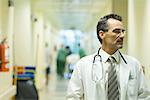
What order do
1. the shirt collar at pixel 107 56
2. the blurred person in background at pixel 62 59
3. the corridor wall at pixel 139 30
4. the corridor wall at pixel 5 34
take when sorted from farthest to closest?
the blurred person in background at pixel 62 59 → the corridor wall at pixel 5 34 → the corridor wall at pixel 139 30 → the shirt collar at pixel 107 56

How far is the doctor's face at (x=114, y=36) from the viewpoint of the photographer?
8.61ft

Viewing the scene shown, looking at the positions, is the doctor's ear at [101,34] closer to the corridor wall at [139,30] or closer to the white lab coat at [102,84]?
the white lab coat at [102,84]

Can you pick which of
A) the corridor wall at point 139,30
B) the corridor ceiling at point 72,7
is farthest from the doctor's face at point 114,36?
the corridor ceiling at point 72,7

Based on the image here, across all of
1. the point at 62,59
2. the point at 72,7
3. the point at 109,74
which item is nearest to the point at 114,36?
the point at 109,74

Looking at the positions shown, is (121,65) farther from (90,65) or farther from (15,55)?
(15,55)

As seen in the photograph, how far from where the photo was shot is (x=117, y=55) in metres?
2.71

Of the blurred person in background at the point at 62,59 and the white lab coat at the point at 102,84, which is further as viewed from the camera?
the blurred person in background at the point at 62,59

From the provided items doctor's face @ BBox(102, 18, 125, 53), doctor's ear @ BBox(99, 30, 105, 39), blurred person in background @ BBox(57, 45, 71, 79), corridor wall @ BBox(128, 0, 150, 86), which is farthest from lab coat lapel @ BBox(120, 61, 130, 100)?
blurred person in background @ BBox(57, 45, 71, 79)

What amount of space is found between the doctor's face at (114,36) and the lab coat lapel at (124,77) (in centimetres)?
16

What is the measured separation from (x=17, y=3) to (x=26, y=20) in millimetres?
427

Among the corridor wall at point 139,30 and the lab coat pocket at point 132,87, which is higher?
the corridor wall at point 139,30

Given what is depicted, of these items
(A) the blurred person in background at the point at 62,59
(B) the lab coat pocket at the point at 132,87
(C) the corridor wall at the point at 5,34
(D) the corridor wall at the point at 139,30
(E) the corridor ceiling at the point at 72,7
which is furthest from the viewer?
(A) the blurred person in background at the point at 62,59

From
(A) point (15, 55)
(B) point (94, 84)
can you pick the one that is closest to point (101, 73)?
(B) point (94, 84)

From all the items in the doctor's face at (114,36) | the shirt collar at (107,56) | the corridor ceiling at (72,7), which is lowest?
the shirt collar at (107,56)
